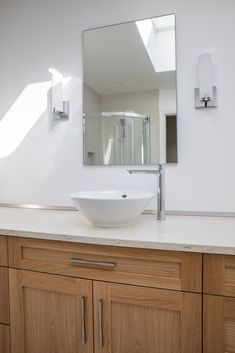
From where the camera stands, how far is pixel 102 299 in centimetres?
107

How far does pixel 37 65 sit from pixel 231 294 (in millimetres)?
1769

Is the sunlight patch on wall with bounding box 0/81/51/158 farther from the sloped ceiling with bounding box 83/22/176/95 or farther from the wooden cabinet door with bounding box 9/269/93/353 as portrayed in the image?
the wooden cabinet door with bounding box 9/269/93/353

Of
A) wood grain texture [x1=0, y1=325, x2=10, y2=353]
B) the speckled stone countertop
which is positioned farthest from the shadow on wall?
wood grain texture [x1=0, y1=325, x2=10, y2=353]

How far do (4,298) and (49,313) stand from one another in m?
0.24

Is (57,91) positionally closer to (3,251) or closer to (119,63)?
(119,63)

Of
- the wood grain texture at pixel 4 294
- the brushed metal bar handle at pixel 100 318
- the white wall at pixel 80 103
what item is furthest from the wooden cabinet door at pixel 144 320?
A: the white wall at pixel 80 103

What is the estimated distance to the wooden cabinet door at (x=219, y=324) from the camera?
0.92 meters

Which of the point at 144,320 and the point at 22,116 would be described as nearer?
the point at 144,320

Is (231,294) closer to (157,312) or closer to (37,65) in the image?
(157,312)

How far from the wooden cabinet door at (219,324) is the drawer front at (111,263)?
0.24ft

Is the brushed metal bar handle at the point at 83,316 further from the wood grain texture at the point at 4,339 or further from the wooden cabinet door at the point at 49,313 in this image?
the wood grain texture at the point at 4,339

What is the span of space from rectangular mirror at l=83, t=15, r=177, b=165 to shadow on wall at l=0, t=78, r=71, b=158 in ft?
A: 1.02

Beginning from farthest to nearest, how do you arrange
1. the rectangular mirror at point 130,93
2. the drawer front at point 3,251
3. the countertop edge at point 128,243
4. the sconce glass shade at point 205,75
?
the rectangular mirror at point 130,93
the sconce glass shade at point 205,75
the drawer front at point 3,251
the countertop edge at point 128,243

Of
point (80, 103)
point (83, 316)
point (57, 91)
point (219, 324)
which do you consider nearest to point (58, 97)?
point (57, 91)
